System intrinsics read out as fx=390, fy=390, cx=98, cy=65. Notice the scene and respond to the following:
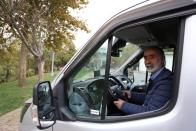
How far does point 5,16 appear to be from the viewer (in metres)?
15.0

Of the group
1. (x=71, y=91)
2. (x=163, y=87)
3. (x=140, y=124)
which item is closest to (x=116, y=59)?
(x=71, y=91)

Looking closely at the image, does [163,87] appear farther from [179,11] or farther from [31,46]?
[31,46]

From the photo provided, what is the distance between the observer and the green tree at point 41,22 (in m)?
14.9

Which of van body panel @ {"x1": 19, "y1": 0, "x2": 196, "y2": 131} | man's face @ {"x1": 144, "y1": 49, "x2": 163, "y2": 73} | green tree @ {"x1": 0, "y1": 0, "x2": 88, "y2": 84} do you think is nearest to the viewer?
van body panel @ {"x1": 19, "y1": 0, "x2": 196, "y2": 131}

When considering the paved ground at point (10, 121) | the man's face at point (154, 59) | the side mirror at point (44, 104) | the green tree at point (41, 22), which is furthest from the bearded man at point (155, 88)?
the green tree at point (41, 22)

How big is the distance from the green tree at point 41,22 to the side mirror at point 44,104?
39.7 feet

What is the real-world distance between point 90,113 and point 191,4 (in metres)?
0.97

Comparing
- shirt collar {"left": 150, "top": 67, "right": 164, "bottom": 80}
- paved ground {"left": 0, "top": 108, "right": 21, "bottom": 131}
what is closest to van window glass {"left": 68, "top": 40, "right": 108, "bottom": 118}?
shirt collar {"left": 150, "top": 67, "right": 164, "bottom": 80}

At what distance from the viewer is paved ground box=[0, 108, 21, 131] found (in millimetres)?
9047

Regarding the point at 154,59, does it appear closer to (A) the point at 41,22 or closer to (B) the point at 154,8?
(B) the point at 154,8

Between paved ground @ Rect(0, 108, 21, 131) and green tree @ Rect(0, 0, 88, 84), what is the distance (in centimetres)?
378

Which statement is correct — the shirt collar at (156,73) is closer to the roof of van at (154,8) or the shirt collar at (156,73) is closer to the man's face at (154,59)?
the man's face at (154,59)

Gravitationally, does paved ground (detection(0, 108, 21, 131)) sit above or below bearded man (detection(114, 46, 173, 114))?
below

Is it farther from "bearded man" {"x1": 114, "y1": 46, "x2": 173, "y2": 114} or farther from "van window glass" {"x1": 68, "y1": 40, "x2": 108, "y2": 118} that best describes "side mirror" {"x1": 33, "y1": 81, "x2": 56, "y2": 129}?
"bearded man" {"x1": 114, "y1": 46, "x2": 173, "y2": 114}
